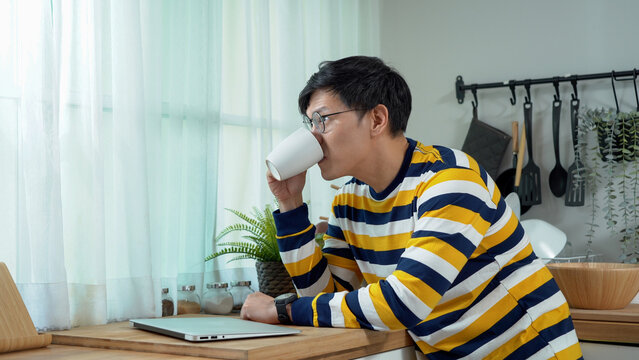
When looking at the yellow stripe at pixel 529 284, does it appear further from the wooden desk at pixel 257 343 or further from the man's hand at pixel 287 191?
the man's hand at pixel 287 191

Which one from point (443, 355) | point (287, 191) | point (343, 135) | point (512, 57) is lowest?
point (443, 355)

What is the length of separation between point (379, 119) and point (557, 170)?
1.17m

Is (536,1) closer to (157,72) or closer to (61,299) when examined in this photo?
(157,72)

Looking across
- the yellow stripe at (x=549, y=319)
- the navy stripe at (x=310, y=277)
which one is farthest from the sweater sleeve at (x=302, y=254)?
the yellow stripe at (x=549, y=319)

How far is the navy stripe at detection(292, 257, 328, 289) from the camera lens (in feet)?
4.56

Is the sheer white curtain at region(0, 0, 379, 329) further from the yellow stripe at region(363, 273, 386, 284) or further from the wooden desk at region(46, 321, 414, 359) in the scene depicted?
the yellow stripe at region(363, 273, 386, 284)

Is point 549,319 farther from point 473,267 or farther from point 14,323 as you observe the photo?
point 14,323

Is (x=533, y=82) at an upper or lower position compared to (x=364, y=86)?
upper

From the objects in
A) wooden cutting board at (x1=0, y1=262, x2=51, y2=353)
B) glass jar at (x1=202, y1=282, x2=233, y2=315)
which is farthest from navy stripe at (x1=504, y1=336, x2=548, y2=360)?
wooden cutting board at (x1=0, y1=262, x2=51, y2=353)

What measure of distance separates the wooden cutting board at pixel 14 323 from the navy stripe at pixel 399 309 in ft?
1.98

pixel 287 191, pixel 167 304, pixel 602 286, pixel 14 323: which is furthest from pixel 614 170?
pixel 14 323

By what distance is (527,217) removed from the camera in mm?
2309

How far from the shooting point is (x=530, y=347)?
1.24 metres

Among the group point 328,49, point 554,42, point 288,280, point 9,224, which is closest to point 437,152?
point 288,280
